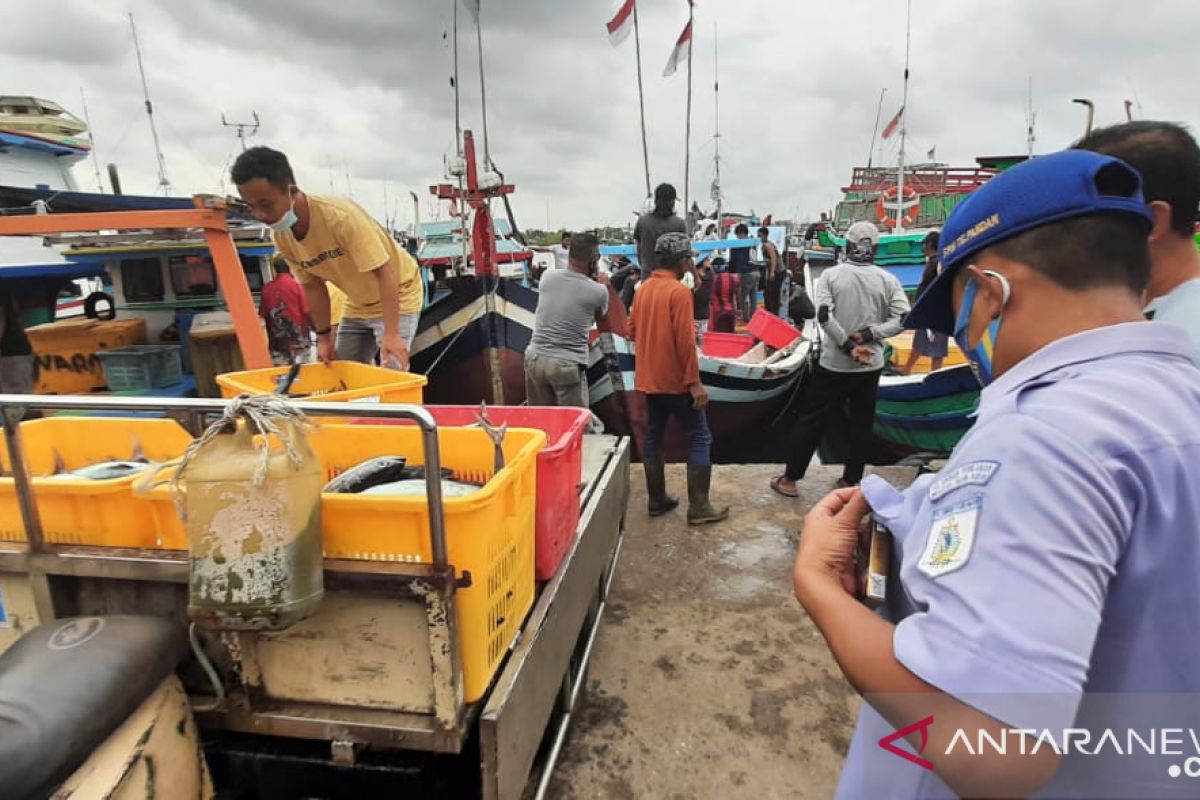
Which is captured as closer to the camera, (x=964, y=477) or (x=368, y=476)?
(x=964, y=477)

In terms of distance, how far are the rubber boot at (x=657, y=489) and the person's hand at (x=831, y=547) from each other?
3.06 m

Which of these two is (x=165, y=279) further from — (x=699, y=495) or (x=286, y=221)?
(x=699, y=495)

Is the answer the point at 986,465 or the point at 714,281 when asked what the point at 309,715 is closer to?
the point at 986,465

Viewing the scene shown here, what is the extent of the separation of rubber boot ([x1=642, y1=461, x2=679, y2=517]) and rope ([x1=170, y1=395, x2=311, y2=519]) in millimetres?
3018

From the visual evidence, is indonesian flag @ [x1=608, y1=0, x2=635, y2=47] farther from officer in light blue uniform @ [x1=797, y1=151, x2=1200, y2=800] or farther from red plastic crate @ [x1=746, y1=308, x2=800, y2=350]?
officer in light blue uniform @ [x1=797, y1=151, x2=1200, y2=800]

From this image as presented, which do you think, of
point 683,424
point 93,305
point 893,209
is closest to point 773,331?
point 683,424

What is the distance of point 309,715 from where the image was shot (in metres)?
1.54

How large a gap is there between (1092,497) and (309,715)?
64.2 inches

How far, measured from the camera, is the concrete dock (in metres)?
2.19

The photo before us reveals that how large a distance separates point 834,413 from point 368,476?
3.78m

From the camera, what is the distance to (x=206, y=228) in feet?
11.5

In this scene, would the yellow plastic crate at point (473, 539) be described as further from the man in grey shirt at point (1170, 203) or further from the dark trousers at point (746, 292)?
the dark trousers at point (746, 292)

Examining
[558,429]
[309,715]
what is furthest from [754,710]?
[309,715]

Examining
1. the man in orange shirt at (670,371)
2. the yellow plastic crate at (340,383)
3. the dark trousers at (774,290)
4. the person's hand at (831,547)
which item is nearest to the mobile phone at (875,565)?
the person's hand at (831,547)
